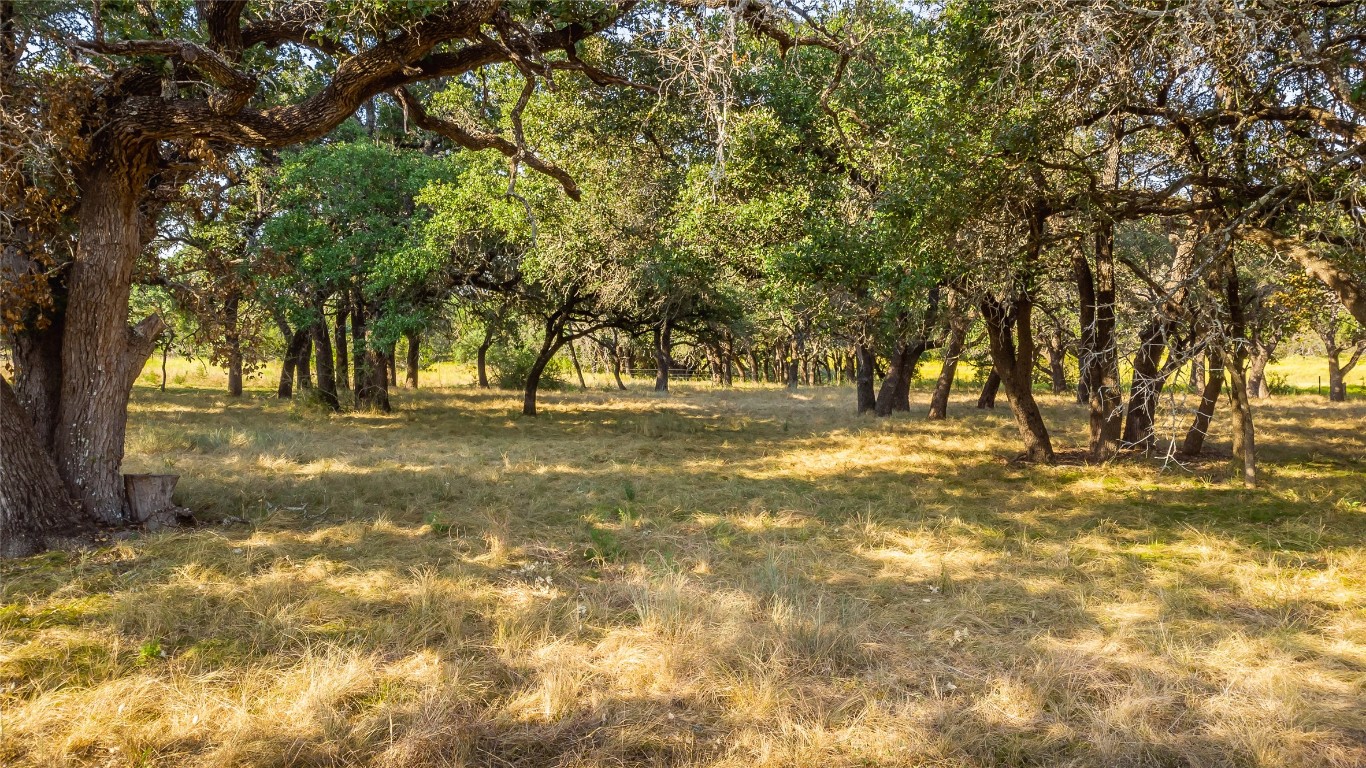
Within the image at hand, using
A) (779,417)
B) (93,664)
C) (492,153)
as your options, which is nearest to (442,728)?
(93,664)

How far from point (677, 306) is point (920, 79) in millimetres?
9851

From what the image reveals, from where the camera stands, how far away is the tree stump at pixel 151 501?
6660 mm

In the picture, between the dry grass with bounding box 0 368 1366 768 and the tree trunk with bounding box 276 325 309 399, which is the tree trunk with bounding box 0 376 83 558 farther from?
the tree trunk with bounding box 276 325 309 399

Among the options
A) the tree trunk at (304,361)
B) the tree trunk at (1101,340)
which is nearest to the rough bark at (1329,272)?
the tree trunk at (1101,340)

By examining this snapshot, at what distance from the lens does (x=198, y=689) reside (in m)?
3.69

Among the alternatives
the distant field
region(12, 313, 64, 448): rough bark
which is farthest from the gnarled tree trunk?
region(12, 313, 64, 448): rough bark

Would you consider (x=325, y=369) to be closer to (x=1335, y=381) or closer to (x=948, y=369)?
(x=948, y=369)

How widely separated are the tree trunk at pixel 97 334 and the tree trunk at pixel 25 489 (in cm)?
24

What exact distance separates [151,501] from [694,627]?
568cm

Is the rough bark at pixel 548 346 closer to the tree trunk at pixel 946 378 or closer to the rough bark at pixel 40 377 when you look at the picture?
the tree trunk at pixel 946 378

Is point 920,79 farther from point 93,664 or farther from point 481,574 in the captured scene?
point 93,664

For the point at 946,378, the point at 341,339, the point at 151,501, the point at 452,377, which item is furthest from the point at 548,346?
the point at 452,377

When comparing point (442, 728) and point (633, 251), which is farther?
point (633, 251)

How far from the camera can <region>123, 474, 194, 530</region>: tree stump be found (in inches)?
262
